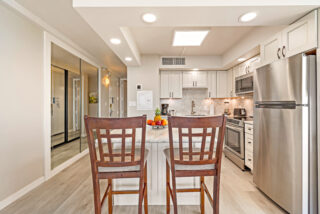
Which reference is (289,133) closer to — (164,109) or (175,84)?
(175,84)

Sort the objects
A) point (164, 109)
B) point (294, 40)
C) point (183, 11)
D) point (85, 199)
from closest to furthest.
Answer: point (183, 11), point (294, 40), point (85, 199), point (164, 109)

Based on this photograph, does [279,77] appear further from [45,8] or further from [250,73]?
[45,8]

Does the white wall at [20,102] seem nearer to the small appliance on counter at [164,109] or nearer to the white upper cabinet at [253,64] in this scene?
the small appliance on counter at [164,109]

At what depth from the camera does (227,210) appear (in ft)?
5.98

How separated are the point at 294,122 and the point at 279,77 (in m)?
0.53

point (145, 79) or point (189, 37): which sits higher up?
point (189, 37)

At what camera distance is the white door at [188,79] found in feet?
14.7

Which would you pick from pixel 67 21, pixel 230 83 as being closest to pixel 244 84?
pixel 230 83

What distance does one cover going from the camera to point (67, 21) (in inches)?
94.0

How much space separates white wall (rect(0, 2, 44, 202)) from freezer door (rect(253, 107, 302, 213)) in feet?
10.6

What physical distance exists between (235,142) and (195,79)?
2047 millimetres

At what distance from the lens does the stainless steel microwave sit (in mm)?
3114

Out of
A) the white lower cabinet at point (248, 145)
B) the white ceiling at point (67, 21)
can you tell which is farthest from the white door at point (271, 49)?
the white ceiling at point (67, 21)

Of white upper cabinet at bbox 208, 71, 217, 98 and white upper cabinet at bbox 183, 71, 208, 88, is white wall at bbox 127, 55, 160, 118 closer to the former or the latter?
white upper cabinet at bbox 183, 71, 208, 88
